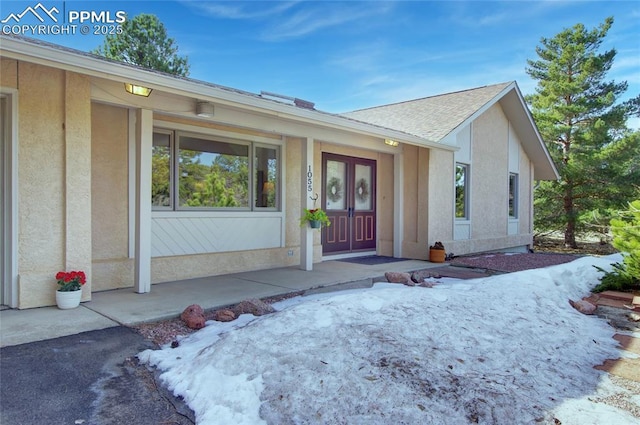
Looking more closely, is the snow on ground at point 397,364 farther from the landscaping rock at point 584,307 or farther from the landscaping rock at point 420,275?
the landscaping rock at point 420,275

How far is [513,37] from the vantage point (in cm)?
1461

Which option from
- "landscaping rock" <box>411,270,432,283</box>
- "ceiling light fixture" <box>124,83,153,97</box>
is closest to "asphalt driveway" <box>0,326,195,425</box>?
"ceiling light fixture" <box>124,83,153,97</box>

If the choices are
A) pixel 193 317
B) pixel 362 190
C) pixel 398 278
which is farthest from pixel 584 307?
pixel 362 190

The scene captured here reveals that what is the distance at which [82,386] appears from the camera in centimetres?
278

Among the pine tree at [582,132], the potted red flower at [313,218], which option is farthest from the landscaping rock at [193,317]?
the pine tree at [582,132]

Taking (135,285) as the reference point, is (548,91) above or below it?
above

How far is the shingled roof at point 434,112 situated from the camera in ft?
32.6

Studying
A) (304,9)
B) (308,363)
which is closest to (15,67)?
(308,363)

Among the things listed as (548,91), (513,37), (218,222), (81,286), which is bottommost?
(81,286)

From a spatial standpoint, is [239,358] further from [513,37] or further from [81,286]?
[513,37]

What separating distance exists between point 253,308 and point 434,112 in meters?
8.70

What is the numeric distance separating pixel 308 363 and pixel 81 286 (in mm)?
3119

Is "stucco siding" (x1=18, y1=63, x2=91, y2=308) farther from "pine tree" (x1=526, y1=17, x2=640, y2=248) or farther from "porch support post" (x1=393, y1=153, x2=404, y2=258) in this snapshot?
"pine tree" (x1=526, y1=17, x2=640, y2=248)

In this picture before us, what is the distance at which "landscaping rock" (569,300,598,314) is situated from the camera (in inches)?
194
